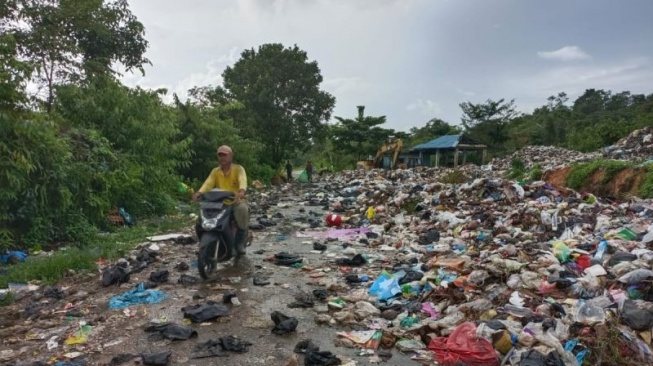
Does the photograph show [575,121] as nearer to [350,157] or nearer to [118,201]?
[350,157]

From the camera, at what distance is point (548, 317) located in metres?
3.42

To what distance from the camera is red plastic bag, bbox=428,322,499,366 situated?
118 inches

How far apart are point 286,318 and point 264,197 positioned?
479 inches

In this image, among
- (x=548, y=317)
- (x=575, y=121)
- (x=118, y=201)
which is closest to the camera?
(x=548, y=317)

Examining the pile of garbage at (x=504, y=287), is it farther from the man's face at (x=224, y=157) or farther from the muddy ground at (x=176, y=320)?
the man's face at (x=224, y=157)

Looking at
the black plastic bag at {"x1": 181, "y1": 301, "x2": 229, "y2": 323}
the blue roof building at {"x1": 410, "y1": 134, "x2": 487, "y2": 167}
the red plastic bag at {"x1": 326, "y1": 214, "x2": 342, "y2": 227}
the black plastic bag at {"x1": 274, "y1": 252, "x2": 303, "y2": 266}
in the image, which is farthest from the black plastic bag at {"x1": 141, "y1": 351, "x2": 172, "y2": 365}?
the blue roof building at {"x1": 410, "y1": 134, "x2": 487, "y2": 167}

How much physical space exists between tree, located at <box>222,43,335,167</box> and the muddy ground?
19.2 m

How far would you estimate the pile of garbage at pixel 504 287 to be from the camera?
3.07m

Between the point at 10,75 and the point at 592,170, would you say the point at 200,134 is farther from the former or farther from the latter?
the point at 592,170

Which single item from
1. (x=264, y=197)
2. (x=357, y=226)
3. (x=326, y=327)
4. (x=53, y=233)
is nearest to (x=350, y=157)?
(x=264, y=197)

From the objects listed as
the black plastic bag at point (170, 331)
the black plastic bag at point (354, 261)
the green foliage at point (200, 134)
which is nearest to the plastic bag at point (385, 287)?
the black plastic bag at point (354, 261)

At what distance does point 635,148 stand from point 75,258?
22.0m

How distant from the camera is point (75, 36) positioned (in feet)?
35.9

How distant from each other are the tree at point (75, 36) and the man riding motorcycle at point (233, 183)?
19.8 ft
